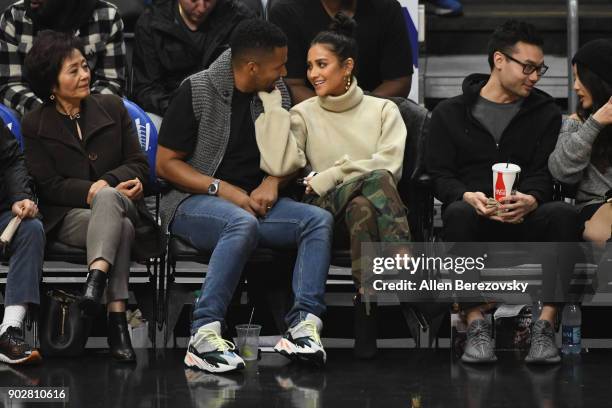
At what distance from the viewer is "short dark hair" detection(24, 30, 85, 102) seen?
6016 millimetres

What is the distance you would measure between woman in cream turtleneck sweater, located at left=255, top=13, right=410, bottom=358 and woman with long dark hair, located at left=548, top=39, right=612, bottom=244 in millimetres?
726

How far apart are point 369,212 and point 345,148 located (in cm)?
46

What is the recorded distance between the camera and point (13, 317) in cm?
564

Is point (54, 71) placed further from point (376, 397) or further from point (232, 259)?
point (376, 397)

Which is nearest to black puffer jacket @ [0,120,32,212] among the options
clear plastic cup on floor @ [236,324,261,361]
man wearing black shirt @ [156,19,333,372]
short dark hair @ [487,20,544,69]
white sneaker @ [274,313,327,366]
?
man wearing black shirt @ [156,19,333,372]

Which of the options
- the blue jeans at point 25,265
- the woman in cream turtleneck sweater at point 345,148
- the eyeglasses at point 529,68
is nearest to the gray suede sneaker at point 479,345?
the woman in cream turtleneck sweater at point 345,148

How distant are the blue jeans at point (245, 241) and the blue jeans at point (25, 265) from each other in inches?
23.8

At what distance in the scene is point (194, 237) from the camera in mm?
5867

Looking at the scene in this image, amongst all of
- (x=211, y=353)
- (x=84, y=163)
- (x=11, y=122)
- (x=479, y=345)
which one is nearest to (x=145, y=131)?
(x=84, y=163)

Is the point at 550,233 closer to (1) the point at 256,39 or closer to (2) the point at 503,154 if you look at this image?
(2) the point at 503,154

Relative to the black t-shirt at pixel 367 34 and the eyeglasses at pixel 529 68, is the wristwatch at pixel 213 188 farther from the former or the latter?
the eyeglasses at pixel 529 68

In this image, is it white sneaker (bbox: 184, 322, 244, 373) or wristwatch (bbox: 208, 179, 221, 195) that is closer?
white sneaker (bbox: 184, 322, 244, 373)

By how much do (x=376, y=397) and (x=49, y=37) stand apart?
222 centimetres

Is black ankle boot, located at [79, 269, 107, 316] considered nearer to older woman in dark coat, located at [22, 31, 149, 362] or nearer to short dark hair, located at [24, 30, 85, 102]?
older woman in dark coat, located at [22, 31, 149, 362]
